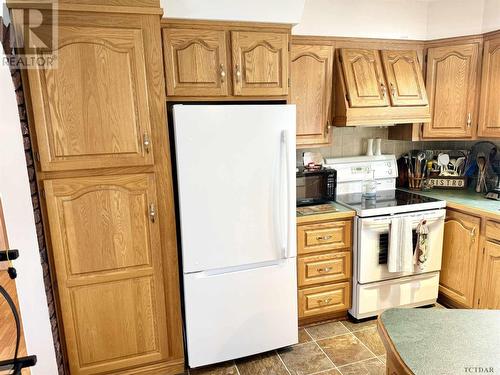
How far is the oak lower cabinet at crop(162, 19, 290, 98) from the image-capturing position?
1.98m

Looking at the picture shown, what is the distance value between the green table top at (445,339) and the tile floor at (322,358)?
1.26 meters

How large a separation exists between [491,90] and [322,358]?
7.63 feet

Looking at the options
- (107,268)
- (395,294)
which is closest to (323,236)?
(395,294)

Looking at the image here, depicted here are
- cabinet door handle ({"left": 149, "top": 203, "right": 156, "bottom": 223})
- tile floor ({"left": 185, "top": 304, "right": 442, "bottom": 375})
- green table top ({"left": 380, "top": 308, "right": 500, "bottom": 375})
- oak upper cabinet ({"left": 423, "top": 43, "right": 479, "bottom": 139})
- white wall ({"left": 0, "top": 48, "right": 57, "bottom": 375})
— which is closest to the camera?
green table top ({"left": 380, "top": 308, "right": 500, "bottom": 375})

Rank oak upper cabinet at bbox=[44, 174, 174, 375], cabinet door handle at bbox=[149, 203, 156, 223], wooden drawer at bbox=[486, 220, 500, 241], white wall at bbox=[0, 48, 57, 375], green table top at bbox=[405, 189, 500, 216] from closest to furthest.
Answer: white wall at bbox=[0, 48, 57, 375], oak upper cabinet at bbox=[44, 174, 174, 375], cabinet door handle at bbox=[149, 203, 156, 223], wooden drawer at bbox=[486, 220, 500, 241], green table top at bbox=[405, 189, 500, 216]

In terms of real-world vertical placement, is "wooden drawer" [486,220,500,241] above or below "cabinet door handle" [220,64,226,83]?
Result: below

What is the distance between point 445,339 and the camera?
1006mm

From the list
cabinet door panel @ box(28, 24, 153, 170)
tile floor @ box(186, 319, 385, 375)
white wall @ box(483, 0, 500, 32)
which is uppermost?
white wall @ box(483, 0, 500, 32)

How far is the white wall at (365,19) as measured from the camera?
251cm

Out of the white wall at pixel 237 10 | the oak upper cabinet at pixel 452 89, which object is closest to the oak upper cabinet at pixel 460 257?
the oak upper cabinet at pixel 452 89

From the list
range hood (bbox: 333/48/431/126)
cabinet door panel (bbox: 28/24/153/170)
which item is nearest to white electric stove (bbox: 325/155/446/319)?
range hood (bbox: 333/48/431/126)

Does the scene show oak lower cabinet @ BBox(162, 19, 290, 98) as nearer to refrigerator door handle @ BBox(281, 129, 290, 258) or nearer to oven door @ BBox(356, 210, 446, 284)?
refrigerator door handle @ BBox(281, 129, 290, 258)

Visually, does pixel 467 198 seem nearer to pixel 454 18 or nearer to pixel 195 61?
pixel 454 18

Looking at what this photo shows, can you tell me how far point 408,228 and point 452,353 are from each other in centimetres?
170
